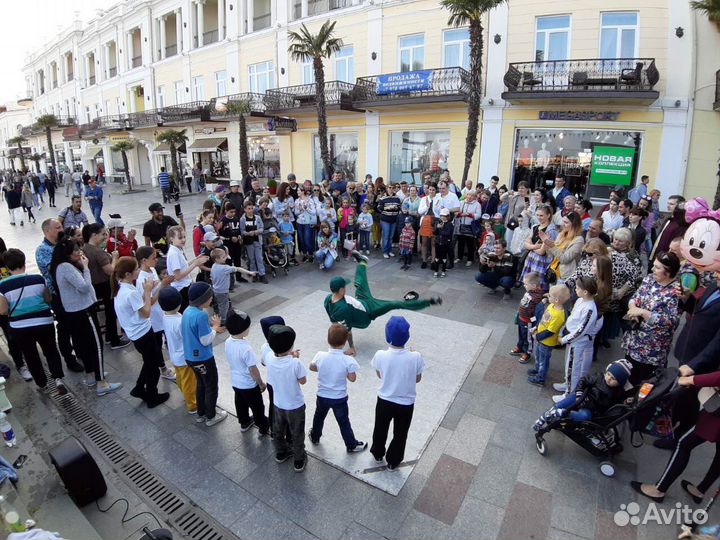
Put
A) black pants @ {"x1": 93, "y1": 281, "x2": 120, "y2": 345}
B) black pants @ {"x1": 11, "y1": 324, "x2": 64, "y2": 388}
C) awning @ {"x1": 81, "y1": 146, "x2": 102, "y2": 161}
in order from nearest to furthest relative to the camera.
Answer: black pants @ {"x1": 11, "y1": 324, "x2": 64, "y2": 388} < black pants @ {"x1": 93, "y1": 281, "x2": 120, "y2": 345} < awning @ {"x1": 81, "y1": 146, "x2": 102, "y2": 161}

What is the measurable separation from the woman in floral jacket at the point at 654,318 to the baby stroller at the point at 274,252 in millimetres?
7013

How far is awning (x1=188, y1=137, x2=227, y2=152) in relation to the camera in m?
25.1

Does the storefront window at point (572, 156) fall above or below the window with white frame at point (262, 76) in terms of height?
below

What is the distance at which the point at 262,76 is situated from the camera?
22.5 meters

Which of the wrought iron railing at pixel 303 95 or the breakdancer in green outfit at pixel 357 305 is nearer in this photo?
the breakdancer in green outfit at pixel 357 305

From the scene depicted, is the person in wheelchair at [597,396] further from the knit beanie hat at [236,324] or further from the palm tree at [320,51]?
the palm tree at [320,51]

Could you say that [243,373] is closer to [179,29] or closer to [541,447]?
[541,447]

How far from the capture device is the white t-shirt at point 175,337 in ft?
14.2

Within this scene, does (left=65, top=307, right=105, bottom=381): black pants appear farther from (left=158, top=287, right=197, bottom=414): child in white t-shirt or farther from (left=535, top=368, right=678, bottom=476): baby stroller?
(left=535, top=368, right=678, bottom=476): baby stroller

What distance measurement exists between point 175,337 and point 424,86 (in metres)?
14.4

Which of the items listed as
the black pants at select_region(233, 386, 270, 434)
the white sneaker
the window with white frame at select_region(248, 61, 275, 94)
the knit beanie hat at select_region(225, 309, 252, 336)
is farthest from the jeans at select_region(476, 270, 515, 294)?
the window with white frame at select_region(248, 61, 275, 94)

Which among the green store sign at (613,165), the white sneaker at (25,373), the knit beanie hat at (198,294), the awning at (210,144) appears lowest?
the white sneaker at (25,373)

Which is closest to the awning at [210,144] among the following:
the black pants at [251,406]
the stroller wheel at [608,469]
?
the black pants at [251,406]

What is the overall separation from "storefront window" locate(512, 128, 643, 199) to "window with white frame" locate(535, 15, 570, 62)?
255 centimetres
